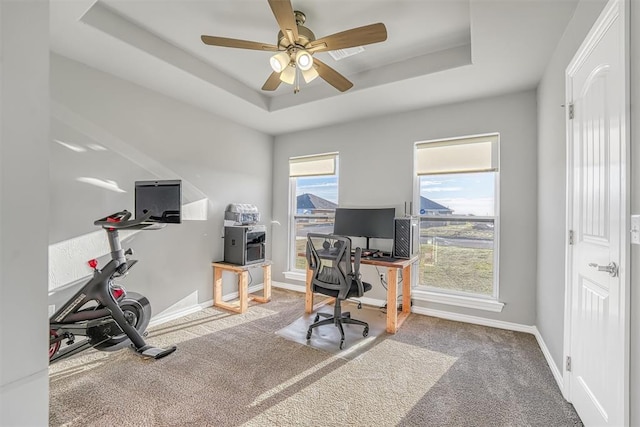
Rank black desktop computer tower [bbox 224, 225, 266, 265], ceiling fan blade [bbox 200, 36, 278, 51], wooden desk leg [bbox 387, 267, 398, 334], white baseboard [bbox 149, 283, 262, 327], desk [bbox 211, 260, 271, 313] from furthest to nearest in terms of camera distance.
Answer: black desktop computer tower [bbox 224, 225, 266, 265] → desk [bbox 211, 260, 271, 313] → white baseboard [bbox 149, 283, 262, 327] → wooden desk leg [bbox 387, 267, 398, 334] → ceiling fan blade [bbox 200, 36, 278, 51]

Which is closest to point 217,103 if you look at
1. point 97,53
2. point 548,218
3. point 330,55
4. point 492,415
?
point 97,53

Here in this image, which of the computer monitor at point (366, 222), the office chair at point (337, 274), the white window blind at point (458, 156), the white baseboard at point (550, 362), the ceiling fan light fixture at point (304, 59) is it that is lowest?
the white baseboard at point (550, 362)

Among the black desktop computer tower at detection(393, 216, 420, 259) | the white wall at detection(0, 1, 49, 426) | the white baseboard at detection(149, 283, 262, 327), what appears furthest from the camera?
the black desktop computer tower at detection(393, 216, 420, 259)

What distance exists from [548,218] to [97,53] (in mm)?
4011

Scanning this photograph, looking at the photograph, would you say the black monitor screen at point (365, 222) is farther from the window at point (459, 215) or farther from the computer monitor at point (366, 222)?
the window at point (459, 215)

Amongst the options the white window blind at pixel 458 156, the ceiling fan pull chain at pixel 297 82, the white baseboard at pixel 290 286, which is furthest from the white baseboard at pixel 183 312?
the white window blind at pixel 458 156

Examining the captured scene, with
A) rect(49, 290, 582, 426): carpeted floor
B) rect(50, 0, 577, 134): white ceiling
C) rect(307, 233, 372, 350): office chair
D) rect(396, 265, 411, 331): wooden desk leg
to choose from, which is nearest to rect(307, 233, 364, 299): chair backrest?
rect(307, 233, 372, 350): office chair

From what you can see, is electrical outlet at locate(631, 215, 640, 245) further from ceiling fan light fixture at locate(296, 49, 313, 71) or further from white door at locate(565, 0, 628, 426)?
ceiling fan light fixture at locate(296, 49, 313, 71)

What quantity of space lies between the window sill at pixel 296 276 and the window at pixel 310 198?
9 cm

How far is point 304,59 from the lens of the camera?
205 centimetres

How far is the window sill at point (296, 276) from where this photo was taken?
4480 mm

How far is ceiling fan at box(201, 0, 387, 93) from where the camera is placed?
1.82 metres

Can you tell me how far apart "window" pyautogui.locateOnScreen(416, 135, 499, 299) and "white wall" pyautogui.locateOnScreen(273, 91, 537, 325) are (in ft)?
0.36

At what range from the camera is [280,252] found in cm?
474
